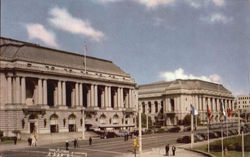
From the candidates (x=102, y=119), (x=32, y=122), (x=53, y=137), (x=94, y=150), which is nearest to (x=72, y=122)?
(x=102, y=119)

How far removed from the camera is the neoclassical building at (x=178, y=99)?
14775cm

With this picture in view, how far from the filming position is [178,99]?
14800cm

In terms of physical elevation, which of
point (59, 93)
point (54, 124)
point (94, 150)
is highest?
point (59, 93)

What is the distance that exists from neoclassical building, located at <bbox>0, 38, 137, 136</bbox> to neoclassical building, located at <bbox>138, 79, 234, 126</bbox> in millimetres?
35429

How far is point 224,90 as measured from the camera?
18125 centimetres

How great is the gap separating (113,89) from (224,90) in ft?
300

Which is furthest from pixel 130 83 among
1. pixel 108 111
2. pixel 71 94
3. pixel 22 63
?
pixel 22 63

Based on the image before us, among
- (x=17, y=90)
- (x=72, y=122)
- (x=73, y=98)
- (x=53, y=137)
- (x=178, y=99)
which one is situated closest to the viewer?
(x=53, y=137)

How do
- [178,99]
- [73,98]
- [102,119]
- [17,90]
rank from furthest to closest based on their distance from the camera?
[178,99]
[102,119]
[73,98]
[17,90]

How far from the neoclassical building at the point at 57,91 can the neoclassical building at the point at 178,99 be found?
116ft

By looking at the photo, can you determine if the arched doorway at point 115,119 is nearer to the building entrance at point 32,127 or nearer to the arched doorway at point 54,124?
the arched doorway at point 54,124

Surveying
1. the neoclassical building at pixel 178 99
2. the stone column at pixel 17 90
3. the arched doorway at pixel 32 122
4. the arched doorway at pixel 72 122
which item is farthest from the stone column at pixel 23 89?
the neoclassical building at pixel 178 99

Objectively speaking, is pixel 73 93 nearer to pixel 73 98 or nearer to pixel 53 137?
pixel 73 98

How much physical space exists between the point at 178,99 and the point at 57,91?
2931 inches
